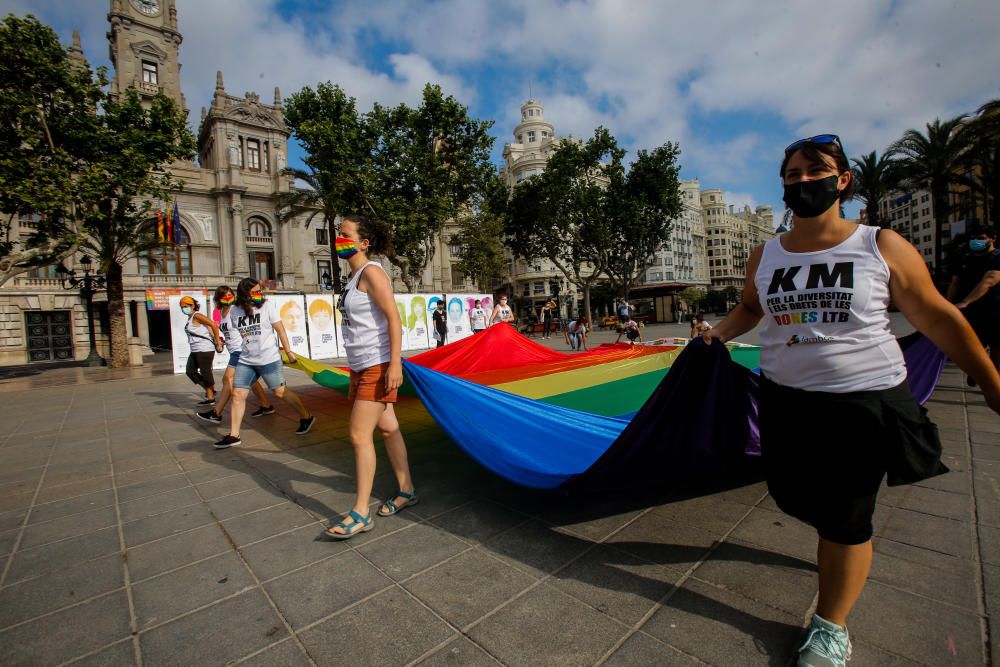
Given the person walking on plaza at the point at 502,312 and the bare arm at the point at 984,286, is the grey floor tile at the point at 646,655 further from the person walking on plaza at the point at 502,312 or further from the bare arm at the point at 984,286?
the person walking on plaza at the point at 502,312

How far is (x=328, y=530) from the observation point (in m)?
2.81

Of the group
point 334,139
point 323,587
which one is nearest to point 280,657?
point 323,587

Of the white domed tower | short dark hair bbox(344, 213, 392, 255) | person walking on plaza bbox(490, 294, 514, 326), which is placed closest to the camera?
short dark hair bbox(344, 213, 392, 255)

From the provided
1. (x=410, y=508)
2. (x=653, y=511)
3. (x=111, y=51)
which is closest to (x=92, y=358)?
(x=410, y=508)

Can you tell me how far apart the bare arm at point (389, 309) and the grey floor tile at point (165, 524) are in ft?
5.37

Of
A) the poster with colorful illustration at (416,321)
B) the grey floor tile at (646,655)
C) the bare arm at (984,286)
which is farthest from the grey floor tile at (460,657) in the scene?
the poster with colorful illustration at (416,321)

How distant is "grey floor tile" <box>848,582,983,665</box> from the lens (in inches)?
65.3

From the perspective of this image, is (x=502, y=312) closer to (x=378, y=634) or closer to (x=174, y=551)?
(x=174, y=551)

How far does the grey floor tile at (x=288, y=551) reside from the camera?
8.22ft

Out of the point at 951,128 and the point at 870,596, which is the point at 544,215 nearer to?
the point at 951,128

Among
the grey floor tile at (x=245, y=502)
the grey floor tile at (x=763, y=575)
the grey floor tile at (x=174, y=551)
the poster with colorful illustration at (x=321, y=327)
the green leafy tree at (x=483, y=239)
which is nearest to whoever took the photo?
the grey floor tile at (x=763, y=575)

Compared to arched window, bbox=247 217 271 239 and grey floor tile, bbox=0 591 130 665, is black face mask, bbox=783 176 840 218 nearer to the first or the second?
grey floor tile, bbox=0 591 130 665

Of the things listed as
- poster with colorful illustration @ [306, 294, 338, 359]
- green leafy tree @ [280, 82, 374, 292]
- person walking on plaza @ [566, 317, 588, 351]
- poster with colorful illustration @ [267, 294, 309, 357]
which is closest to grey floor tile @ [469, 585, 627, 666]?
person walking on plaza @ [566, 317, 588, 351]

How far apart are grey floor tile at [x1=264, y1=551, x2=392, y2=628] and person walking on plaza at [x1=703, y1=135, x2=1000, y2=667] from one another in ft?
5.94
